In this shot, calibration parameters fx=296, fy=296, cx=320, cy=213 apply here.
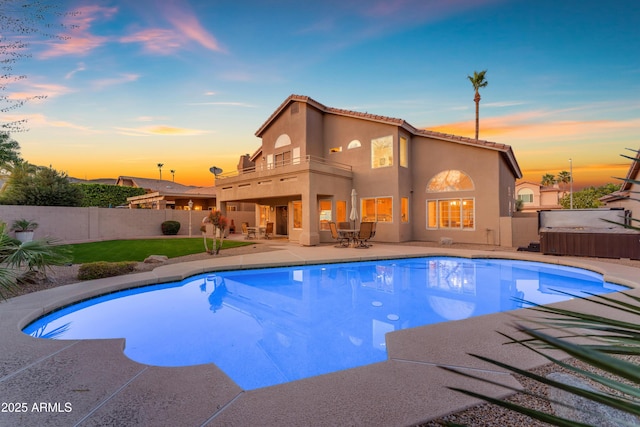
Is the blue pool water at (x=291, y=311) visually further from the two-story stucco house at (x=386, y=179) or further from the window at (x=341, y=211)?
the window at (x=341, y=211)

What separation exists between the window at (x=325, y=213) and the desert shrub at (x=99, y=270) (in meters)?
10.8

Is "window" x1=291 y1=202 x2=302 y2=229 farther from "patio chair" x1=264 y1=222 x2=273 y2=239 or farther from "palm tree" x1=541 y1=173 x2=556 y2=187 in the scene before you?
"palm tree" x1=541 y1=173 x2=556 y2=187

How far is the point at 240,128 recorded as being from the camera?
22578 mm

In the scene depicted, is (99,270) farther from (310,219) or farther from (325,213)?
(325,213)

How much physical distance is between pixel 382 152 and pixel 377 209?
3.35 meters

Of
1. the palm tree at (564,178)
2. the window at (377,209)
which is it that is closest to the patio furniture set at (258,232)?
the window at (377,209)

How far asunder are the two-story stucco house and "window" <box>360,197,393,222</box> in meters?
0.06

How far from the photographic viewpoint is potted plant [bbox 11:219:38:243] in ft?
49.9

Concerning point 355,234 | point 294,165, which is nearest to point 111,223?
point 294,165

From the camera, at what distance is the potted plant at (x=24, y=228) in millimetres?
15219

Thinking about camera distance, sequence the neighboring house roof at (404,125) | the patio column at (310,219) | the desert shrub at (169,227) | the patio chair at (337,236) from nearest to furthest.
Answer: the neighboring house roof at (404,125)
the patio chair at (337,236)
the patio column at (310,219)
the desert shrub at (169,227)

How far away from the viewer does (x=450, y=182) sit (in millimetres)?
16438

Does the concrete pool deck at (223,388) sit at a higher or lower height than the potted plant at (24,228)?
lower

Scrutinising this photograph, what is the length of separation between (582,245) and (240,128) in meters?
21.2
